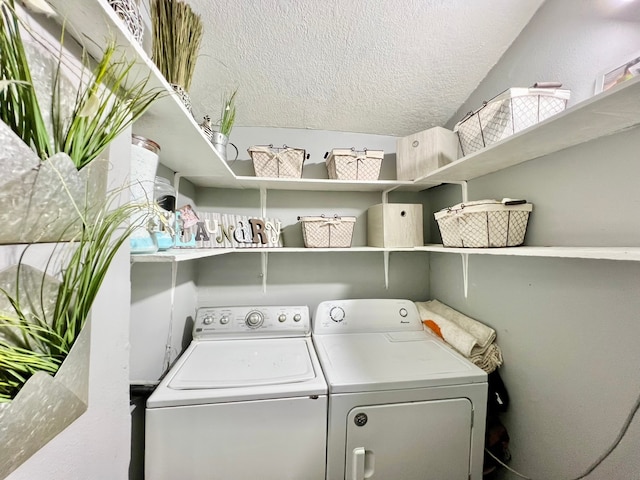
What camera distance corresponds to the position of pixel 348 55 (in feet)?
4.26

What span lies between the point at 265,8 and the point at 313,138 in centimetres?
80

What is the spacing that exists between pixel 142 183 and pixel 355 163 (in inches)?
45.1

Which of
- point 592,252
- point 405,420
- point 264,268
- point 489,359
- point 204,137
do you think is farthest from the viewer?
point 264,268

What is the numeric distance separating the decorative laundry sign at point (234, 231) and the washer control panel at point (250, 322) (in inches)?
16.8

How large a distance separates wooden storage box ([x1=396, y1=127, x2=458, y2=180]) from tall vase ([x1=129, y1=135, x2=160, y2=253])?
4.59 ft

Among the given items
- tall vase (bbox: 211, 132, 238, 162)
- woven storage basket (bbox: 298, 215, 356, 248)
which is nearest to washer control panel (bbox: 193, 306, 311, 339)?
woven storage basket (bbox: 298, 215, 356, 248)

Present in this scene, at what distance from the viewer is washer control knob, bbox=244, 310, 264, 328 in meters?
1.53

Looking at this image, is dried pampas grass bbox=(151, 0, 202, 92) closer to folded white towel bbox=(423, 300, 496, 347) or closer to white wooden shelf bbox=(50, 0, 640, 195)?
white wooden shelf bbox=(50, 0, 640, 195)

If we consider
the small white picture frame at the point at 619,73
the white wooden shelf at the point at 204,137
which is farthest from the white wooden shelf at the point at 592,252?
the small white picture frame at the point at 619,73

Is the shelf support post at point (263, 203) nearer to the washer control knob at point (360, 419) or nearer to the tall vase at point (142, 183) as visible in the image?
the tall vase at point (142, 183)

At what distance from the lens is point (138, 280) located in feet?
3.22

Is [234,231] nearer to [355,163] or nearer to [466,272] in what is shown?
[355,163]

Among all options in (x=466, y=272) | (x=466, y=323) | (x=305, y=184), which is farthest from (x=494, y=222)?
(x=305, y=184)

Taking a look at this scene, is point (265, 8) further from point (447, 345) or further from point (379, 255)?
point (447, 345)
